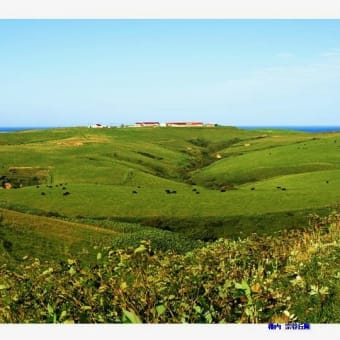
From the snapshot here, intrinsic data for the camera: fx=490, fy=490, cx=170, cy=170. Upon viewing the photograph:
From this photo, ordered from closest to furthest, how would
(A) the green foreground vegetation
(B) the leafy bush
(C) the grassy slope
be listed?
(B) the leafy bush < (A) the green foreground vegetation < (C) the grassy slope

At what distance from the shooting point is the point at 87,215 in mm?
49969

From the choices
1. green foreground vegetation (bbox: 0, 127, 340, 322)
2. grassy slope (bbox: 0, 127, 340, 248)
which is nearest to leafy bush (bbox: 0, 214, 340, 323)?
green foreground vegetation (bbox: 0, 127, 340, 322)

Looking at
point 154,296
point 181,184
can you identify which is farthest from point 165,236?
point 181,184

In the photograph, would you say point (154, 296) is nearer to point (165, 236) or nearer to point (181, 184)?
point (165, 236)

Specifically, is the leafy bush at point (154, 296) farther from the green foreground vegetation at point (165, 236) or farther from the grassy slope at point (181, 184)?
the grassy slope at point (181, 184)

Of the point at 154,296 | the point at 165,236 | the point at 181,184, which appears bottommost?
the point at 181,184

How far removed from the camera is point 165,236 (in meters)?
33.0

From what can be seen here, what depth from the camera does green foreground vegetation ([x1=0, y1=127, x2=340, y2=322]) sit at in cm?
638

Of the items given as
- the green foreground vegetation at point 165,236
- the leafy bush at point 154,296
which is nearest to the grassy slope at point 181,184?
the green foreground vegetation at point 165,236

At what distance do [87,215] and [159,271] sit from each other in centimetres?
4360

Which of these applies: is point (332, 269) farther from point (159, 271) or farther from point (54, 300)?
point (54, 300)

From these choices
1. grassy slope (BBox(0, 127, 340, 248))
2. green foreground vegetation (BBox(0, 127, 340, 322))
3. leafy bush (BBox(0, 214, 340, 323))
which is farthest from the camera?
grassy slope (BBox(0, 127, 340, 248))

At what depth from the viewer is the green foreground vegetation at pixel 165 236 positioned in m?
6.38

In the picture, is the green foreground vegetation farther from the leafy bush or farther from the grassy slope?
the grassy slope
